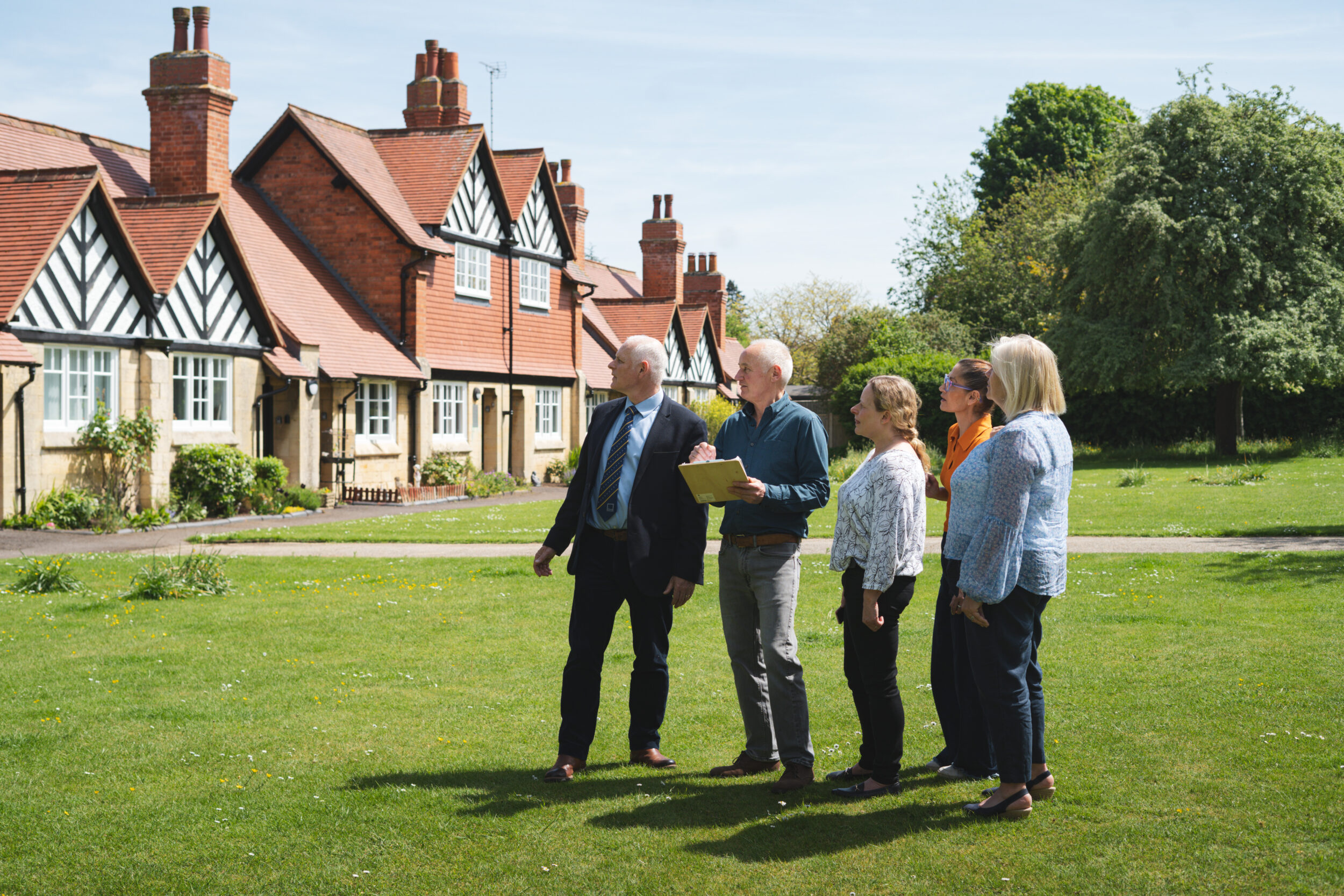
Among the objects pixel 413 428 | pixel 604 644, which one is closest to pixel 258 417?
pixel 413 428

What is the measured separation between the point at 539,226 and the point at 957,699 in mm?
29503

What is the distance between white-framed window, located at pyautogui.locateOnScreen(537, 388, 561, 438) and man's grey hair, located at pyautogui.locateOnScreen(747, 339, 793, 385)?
28.2m

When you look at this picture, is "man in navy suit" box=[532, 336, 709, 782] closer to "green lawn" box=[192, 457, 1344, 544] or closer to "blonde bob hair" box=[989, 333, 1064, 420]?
"blonde bob hair" box=[989, 333, 1064, 420]

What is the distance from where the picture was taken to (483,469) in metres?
31.9

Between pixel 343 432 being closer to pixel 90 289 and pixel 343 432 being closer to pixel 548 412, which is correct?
pixel 90 289

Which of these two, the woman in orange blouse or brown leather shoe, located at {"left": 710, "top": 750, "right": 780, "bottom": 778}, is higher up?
the woman in orange blouse

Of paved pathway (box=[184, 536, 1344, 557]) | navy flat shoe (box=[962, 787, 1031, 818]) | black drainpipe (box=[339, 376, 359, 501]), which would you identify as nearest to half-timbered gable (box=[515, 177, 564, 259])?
black drainpipe (box=[339, 376, 359, 501])

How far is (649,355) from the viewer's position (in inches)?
232

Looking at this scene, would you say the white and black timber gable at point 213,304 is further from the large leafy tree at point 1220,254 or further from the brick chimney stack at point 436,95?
the large leafy tree at point 1220,254

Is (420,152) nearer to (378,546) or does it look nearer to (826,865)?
(378,546)

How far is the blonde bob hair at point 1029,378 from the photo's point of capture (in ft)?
16.8

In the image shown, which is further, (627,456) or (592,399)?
(592,399)

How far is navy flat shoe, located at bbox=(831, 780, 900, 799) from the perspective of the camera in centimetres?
537

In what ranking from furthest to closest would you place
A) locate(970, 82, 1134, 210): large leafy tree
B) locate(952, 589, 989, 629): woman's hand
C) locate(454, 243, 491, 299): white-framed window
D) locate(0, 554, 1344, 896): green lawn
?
1. locate(970, 82, 1134, 210): large leafy tree
2. locate(454, 243, 491, 299): white-framed window
3. locate(952, 589, 989, 629): woman's hand
4. locate(0, 554, 1344, 896): green lawn
